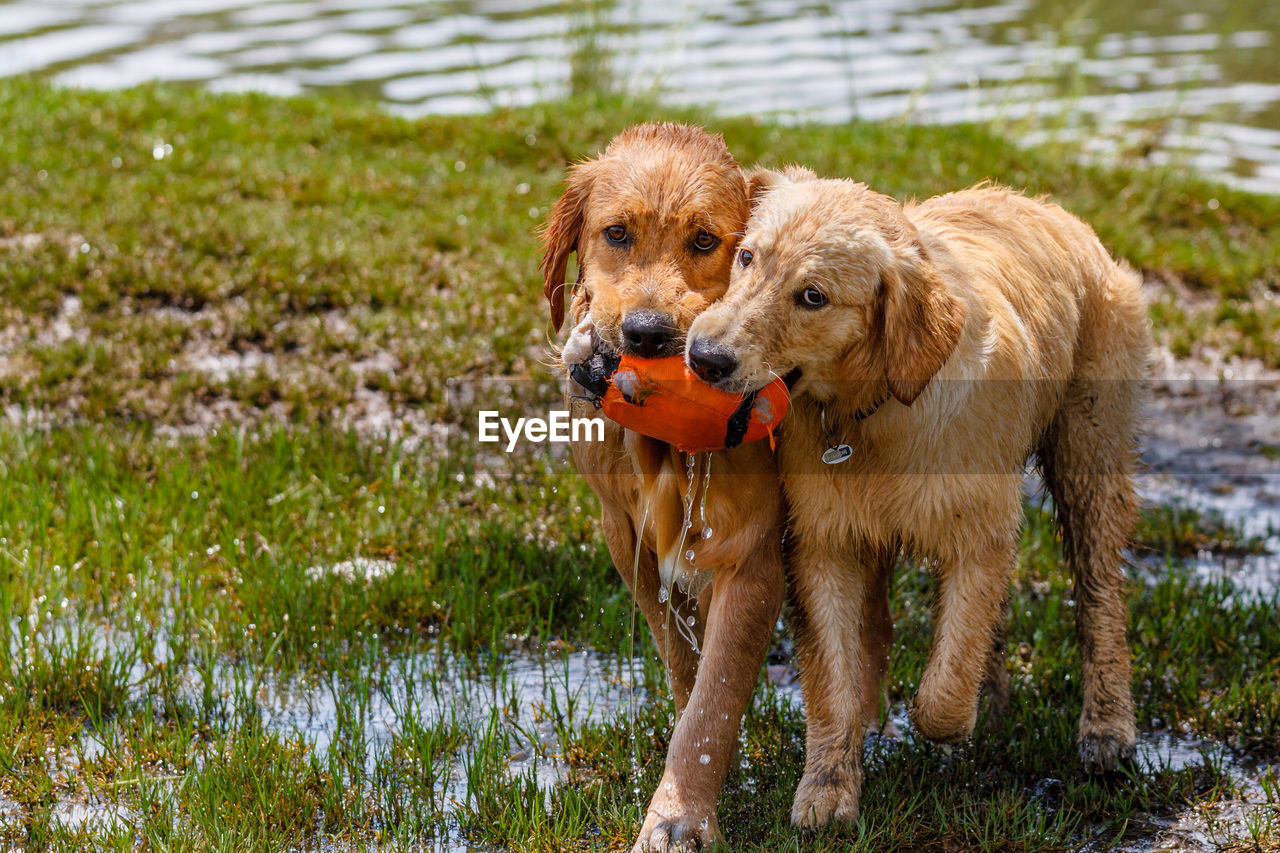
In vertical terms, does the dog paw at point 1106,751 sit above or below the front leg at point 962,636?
below

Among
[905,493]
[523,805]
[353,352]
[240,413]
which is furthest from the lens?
[353,352]

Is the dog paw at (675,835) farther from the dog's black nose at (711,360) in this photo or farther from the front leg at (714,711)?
the dog's black nose at (711,360)

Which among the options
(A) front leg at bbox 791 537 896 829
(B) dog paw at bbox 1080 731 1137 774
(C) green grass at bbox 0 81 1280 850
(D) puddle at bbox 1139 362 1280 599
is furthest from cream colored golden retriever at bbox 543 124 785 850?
(D) puddle at bbox 1139 362 1280 599

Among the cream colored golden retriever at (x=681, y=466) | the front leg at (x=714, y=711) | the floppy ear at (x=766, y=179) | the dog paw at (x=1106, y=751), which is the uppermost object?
the floppy ear at (x=766, y=179)

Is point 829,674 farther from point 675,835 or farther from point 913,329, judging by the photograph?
point 913,329

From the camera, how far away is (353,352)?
6.82 meters

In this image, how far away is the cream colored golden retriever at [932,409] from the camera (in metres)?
3.25

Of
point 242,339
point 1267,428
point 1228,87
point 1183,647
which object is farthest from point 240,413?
point 1228,87

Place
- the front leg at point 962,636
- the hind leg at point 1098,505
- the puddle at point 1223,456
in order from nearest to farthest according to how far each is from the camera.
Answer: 1. the front leg at point 962,636
2. the hind leg at point 1098,505
3. the puddle at point 1223,456

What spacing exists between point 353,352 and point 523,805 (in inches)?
143

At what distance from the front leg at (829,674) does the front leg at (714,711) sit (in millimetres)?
117

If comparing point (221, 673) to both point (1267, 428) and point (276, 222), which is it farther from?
→ point (1267, 428)

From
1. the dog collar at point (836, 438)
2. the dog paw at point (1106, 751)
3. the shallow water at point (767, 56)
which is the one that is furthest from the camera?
the shallow water at point (767, 56)

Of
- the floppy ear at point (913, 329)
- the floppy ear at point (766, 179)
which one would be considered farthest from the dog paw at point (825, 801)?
the floppy ear at point (766, 179)
